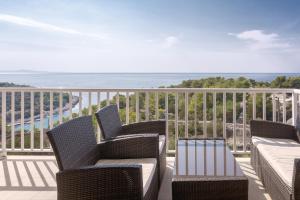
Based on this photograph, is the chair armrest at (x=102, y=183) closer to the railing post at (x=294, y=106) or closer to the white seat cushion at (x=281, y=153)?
the white seat cushion at (x=281, y=153)

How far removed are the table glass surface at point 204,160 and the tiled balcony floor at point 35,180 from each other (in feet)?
1.46

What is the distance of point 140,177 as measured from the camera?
6.37 feet

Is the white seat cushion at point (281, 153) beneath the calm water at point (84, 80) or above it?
beneath

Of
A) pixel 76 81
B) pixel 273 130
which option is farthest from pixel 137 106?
pixel 76 81

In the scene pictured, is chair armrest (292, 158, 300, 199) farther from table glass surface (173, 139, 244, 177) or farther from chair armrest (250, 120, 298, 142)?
chair armrest (250, 120, 298, 142)

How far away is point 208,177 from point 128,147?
974 millimetres

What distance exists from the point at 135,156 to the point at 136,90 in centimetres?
178

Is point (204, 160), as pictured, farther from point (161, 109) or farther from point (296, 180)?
point (161, 109)

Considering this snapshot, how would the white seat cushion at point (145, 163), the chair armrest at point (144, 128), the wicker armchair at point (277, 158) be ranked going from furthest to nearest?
the chair armrest at point (144, 128) → the white seat cushion at point (145, 163) → the wicker armchair at point (277, 158)

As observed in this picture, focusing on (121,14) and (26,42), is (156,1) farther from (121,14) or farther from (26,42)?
(26,42)

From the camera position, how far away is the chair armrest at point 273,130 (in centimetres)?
385

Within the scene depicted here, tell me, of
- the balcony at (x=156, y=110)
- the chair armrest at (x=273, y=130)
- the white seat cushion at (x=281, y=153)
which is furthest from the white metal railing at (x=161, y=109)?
the white seat cushion at (x=281, y=153)

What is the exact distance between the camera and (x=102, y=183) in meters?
1.97

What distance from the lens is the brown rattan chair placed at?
10.7 ft
